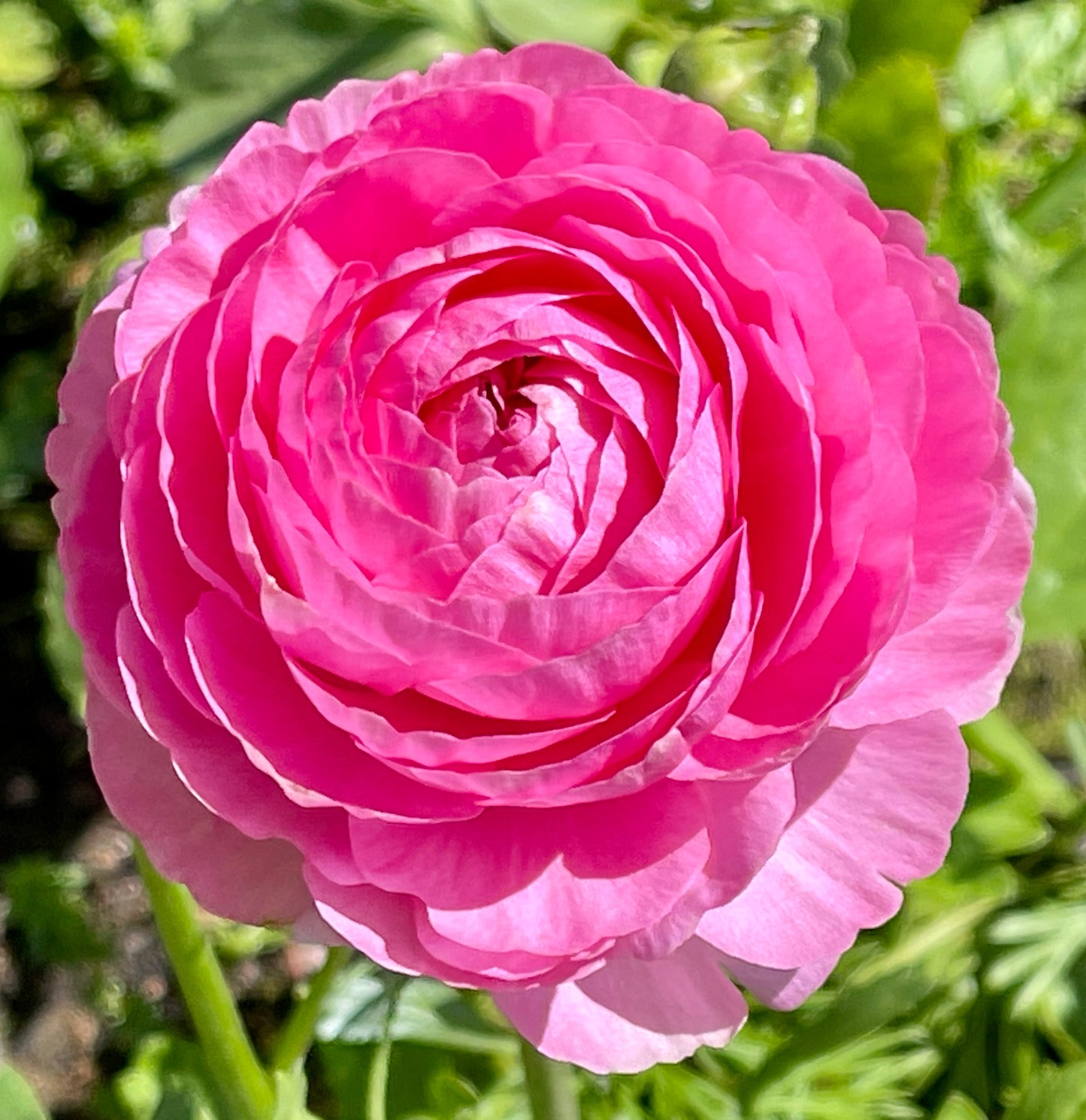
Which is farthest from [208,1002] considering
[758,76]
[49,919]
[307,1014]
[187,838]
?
[49,919]

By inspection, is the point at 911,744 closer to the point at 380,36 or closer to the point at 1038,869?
the point at 1038,869

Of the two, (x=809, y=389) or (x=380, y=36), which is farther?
(x=380, y=36)

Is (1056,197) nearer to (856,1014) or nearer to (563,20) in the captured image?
(563,20)

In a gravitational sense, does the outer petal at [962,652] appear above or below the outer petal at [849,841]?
above

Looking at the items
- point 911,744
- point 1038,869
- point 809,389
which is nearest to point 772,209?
point 809,389

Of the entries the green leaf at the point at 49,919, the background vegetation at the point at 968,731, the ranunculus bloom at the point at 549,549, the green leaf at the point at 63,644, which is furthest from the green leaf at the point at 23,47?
the ranunculus bloom at the point at 549,549

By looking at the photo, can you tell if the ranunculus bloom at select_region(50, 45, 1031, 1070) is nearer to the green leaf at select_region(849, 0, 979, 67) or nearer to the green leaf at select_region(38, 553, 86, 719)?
the green leaf at select_region(38, 553, 86, 719)

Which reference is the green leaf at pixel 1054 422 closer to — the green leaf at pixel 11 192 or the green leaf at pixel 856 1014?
the green leaf at pixel 856 1014
